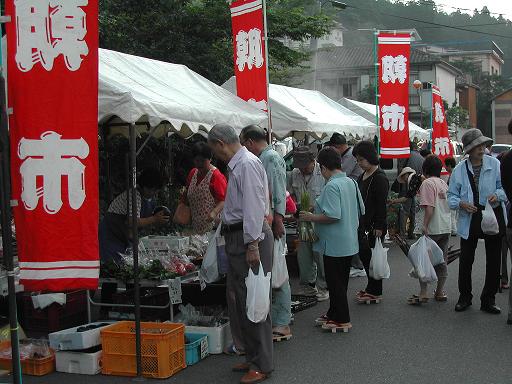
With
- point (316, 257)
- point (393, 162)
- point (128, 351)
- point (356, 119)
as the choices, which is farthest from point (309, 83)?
point (128, 351)

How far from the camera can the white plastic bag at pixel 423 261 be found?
7.89 meters

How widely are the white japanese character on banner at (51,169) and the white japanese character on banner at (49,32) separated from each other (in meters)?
0.49

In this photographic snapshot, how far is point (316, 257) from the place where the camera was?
8.75m

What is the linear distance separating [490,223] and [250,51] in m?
3.45

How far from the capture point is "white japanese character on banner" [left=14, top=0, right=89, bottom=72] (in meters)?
4.43

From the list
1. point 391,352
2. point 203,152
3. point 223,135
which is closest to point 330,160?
point 203,152

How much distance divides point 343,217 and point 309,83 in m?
39.8

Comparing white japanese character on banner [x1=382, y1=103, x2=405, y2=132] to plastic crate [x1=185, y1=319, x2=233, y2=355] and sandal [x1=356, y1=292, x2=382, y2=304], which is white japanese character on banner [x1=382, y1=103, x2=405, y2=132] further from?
plastic crate [x1=185, y1=319, x2=233, y2=355]

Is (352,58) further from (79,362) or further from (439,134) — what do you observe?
(79,362)

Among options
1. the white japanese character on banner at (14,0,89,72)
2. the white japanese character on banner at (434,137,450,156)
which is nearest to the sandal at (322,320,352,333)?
the white japanese character on banner at (14,0,89,72)

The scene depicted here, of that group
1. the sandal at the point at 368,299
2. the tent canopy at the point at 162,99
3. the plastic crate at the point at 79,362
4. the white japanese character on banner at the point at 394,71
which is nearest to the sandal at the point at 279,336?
the plastic crate at the point at 79,362

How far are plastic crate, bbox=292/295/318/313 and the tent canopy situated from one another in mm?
2207

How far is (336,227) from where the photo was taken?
6.86 m

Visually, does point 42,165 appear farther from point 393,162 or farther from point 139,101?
point 393,162
